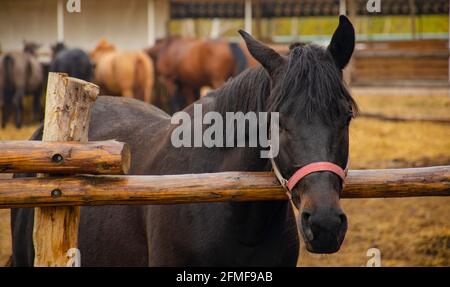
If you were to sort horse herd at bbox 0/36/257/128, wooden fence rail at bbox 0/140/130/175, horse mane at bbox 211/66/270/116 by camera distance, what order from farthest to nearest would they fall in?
horse herd at bbox 0/36/257/128 < horse mane at bbox 211/66/270/116 < wooden fence rail at bbox 0/140/130/175

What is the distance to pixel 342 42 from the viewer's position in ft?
9.96

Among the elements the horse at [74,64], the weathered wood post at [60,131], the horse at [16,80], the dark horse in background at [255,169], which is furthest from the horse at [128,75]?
the weathered wood post at [60,131]

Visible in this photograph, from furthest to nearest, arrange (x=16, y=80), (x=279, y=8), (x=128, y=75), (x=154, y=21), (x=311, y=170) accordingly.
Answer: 1. (x=279, y=8)
2. (x=154, y=21)
3. (x=128, y=75)
4. (x=16, y=80)
5. (x=311, y=170)

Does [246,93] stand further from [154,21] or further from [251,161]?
[154,21]

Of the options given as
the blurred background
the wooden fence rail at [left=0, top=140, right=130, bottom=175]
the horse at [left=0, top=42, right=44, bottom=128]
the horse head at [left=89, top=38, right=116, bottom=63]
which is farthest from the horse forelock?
the horse head at [left=89, top=38, right=116, bottom=63]

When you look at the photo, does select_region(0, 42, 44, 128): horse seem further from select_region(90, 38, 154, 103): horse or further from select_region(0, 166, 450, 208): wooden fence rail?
select_region(0, 166, 450, 208): wooden fence rail

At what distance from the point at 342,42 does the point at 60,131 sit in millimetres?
1314

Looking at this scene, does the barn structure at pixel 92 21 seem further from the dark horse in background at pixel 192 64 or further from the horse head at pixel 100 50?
the dark horse in background at pixel 192 64

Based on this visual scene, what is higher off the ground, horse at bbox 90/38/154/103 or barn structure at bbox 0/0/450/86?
barn structure at bbox 0/0/450/86

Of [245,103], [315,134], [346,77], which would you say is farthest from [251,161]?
[346,77]

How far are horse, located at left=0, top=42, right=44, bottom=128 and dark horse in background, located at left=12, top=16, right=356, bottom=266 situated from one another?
10487 millimetres

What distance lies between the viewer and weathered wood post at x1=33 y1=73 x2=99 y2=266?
305cm

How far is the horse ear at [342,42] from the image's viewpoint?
2998 millimetres
